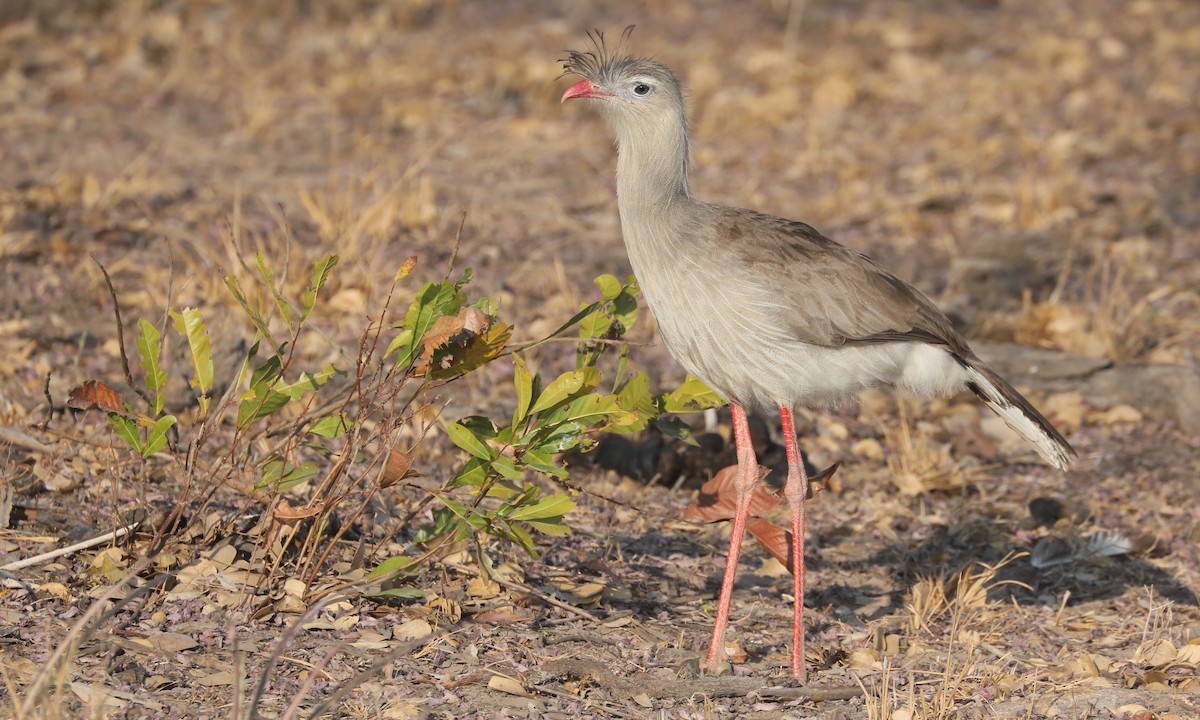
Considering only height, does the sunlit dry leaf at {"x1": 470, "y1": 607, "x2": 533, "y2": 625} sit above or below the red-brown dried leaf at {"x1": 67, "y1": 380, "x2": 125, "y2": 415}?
below

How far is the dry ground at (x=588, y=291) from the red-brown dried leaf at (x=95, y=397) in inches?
7.4

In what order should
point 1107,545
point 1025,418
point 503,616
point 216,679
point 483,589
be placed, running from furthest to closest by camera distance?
point 1107,545
point 1025,418
point 483,589
point 503,616
point 216,679

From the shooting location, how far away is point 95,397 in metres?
3.32

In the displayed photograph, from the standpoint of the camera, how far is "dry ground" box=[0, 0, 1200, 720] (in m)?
3.46

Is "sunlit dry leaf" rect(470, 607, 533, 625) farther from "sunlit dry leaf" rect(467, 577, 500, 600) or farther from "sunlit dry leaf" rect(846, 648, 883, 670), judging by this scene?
"sunlit dry leaf" rect(846, 648, 883, 670)

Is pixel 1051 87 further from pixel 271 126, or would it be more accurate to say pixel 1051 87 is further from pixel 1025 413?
pixel 1025 413

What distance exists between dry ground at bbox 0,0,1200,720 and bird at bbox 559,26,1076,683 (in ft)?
1.65

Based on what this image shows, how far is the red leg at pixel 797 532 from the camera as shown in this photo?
11.9ft

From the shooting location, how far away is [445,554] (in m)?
3.59

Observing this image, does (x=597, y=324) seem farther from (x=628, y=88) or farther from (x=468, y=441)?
(x=628, y=88)

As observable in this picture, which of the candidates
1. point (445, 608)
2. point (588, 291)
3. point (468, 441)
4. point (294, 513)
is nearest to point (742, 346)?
point (468, 441)

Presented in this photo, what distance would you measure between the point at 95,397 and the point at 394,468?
0.80 metres

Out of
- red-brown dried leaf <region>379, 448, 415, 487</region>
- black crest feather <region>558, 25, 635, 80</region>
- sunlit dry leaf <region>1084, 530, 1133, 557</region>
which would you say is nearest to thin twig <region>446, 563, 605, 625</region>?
red-brown dried leaf <region>379, 448, 415, 487</region>

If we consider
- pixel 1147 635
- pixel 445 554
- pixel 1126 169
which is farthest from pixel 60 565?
pixel 1126 169
